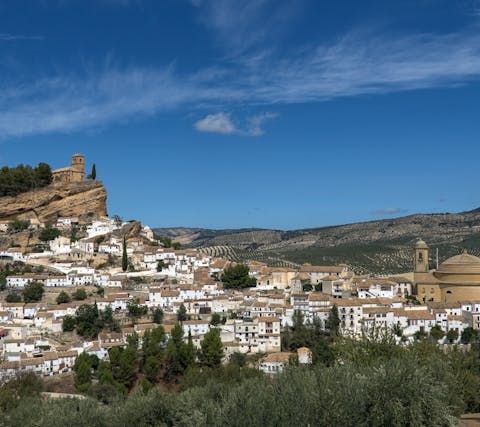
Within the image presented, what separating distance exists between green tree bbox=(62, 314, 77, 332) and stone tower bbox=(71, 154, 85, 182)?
22.0 m

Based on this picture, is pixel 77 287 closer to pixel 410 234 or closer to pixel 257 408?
pixel 257 408

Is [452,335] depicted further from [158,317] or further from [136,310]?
[136,310]

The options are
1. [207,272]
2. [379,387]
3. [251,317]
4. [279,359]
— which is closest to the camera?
[379,387]

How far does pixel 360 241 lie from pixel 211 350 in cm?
7760

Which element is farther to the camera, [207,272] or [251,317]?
[207,272]

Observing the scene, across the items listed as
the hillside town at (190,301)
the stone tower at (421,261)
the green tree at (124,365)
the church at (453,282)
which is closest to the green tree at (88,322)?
the hillside town at (190,301)

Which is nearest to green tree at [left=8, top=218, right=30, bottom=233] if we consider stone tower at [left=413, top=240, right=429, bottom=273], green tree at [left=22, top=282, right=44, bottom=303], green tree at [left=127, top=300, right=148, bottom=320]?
green tree at [left=22, top=282, right=44, bottom=303]

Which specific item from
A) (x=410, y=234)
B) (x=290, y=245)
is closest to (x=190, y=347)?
(x=410, y=234)

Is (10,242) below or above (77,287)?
above

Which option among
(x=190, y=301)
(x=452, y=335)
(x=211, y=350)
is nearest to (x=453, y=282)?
(x=452, y=335)

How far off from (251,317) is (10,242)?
72.6 feet

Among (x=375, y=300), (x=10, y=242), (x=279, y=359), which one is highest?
(x=10, y=242)

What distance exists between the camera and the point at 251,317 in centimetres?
3784

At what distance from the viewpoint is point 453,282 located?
42.2 meters
